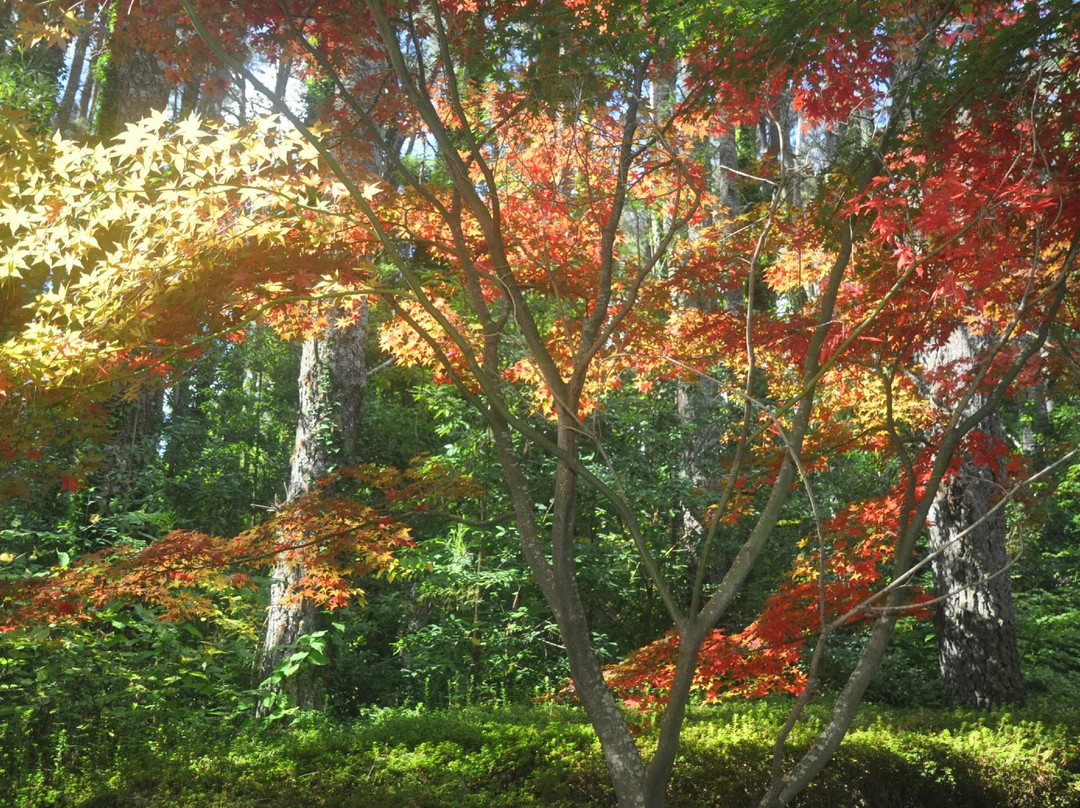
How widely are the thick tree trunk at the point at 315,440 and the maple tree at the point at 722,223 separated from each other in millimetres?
1467

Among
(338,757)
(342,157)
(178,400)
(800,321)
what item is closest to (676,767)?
(338,757)

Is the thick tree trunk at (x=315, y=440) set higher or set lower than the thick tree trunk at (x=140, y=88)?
lower

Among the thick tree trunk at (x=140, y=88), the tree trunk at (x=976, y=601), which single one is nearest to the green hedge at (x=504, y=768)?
the tree trunk at (x=976, y=601)

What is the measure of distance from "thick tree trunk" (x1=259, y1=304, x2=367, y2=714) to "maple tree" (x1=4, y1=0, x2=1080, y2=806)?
1467 millimetres

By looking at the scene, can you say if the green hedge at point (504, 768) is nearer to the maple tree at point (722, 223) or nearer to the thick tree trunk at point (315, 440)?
the maple tree at point (722, 223)

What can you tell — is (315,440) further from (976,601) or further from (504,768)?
(976,601)

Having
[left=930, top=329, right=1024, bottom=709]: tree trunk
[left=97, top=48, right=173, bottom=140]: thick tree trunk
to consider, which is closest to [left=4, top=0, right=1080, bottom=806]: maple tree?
[left=930, top=329, right=1024, bottom=709]: tree trunk

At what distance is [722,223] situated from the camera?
528 centimetres

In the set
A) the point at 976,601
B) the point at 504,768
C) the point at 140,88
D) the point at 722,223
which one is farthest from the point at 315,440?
the point at 976,601

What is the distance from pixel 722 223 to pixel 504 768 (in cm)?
343

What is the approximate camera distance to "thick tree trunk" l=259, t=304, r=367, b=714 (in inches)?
245

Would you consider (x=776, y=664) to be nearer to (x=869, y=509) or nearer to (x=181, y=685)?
(x=869, y=509)

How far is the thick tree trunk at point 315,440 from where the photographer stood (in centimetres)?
623

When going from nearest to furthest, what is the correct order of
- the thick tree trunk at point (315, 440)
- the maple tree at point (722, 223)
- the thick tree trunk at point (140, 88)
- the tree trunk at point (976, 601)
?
the maple tree at point (722, 223)
the thick tree trunk at point (315, 440)
the tree trunk at point (976, 601)
the thick tree trunk at point (140, 88)
